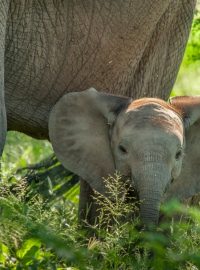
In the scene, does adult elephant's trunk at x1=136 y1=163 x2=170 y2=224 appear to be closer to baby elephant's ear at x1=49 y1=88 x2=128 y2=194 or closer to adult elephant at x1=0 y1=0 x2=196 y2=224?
baby elephant's ear at x1=49 y1=88 x2=128 y2=194

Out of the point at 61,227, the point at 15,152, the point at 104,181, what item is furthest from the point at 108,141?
the point at 15,152

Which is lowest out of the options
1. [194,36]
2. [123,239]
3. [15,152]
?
[15,152]

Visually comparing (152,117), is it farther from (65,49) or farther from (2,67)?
(65,49)

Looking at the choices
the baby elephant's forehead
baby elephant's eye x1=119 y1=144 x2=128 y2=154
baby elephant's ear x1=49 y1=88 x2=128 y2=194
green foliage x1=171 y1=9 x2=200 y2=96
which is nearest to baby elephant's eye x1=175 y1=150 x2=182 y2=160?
the baby elephant's forehead

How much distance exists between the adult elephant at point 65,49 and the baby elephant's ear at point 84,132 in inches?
9.0

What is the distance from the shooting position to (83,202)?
7777 millimetres

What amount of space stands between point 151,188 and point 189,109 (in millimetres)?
1012

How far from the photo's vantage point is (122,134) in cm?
680

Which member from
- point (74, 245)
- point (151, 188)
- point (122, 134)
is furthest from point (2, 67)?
point (74, 245)

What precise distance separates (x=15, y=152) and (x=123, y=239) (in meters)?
3.44

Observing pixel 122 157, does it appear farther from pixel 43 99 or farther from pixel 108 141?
pixel 43 99

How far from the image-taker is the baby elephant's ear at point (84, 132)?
7152mm

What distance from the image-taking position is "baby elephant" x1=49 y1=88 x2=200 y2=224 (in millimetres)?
6641

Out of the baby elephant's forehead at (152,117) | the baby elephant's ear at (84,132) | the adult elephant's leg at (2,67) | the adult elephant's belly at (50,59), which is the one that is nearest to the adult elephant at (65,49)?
the adult elephant's belly at (50,59)
